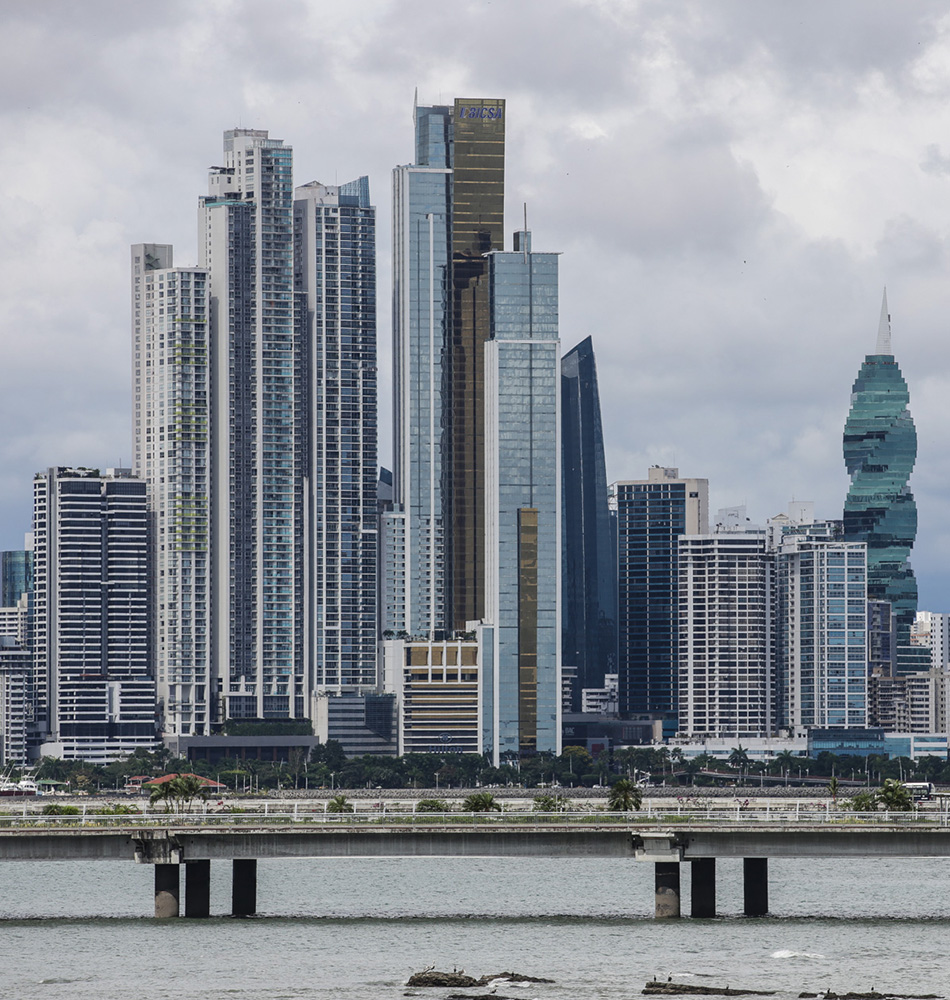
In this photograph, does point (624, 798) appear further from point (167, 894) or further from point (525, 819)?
point (167, 894)

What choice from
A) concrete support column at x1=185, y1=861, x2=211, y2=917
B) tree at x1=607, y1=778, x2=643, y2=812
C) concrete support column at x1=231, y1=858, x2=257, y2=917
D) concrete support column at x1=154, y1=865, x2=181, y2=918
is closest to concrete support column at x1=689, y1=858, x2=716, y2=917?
tree at x1=607, y1=778, x2=643, y2=812

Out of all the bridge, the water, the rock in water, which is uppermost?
the bridge

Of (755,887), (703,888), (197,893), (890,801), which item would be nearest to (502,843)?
(703,888)

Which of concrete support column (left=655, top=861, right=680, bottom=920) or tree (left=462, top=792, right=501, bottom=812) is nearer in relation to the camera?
concrete support column (left=655, top=861, right=680, bottom=920)

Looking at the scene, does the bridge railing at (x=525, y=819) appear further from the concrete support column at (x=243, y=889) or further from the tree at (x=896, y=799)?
the tree at (x=896, y=799)

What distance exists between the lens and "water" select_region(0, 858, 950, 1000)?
3501 inches

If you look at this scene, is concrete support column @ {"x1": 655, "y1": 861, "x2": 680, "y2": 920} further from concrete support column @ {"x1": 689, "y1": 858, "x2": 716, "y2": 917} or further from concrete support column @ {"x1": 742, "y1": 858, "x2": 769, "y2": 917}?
concrete support column @ {"x1": 742, "y1": 858, "x2": 769, "y2": 917}

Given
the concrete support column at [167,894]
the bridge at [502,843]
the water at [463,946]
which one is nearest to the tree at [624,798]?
the water at [463,946]

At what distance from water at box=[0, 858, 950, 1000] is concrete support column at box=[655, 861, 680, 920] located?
941mm

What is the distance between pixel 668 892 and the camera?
4424 inches

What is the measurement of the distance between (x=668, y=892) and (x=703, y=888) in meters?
1.80

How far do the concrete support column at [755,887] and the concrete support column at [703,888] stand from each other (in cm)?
321

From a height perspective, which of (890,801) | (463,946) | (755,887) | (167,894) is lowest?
(463,946)

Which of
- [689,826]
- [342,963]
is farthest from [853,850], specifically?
[342,963]
